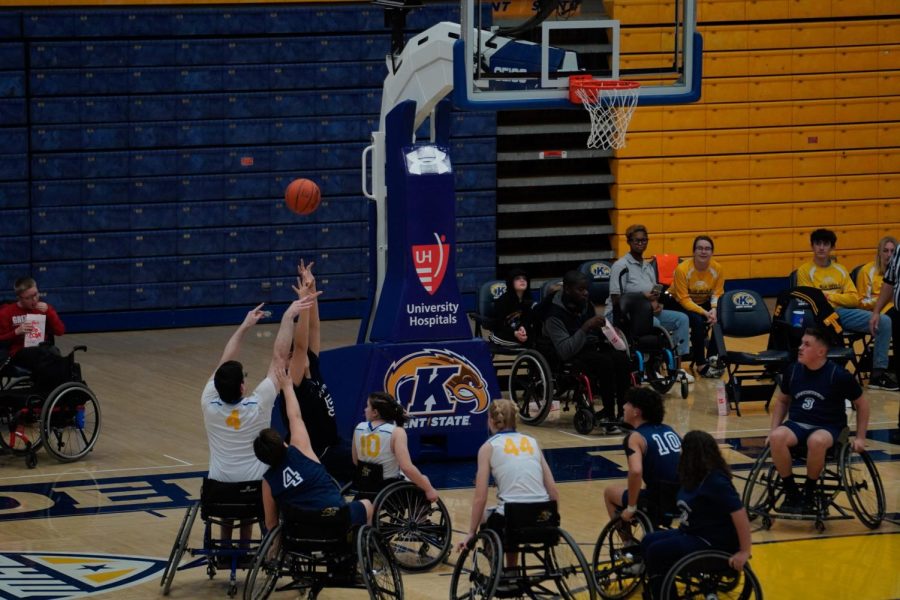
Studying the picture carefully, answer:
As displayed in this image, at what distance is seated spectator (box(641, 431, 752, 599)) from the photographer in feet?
24.6

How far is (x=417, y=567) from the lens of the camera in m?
8.85

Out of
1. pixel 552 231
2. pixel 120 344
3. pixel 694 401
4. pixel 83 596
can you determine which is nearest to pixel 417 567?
pixel 83 596

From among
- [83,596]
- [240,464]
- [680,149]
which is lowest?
[83,596]

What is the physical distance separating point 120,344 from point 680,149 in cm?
736

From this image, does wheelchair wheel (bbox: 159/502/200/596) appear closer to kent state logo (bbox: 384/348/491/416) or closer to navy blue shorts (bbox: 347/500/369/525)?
navy blue shorts (bbox: 347/500/369/525)

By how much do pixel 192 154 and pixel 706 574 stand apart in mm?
12016

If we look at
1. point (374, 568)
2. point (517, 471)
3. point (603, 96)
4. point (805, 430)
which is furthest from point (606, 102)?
point (374, 568)

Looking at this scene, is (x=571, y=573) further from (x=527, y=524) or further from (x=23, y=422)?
(x=23, y=422)

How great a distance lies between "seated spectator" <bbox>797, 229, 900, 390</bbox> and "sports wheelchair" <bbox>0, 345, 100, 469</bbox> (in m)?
6.76

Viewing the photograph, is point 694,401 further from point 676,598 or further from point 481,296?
point 676,598

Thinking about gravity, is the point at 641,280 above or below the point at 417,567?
above

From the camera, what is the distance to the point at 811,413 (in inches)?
383

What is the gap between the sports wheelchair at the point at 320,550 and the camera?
A: 7602 millimetres

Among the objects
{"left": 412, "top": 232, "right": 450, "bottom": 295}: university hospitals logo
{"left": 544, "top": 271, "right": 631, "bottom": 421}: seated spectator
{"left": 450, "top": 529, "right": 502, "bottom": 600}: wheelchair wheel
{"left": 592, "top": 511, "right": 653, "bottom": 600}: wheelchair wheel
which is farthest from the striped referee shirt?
{"left": 450, "top": 529, "right": 502, "bottom": 600}: wheelchair wheel
